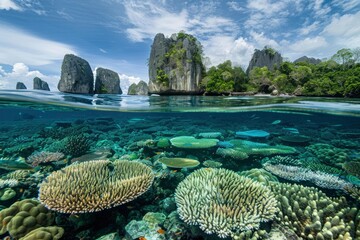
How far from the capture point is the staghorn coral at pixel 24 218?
3182 mm

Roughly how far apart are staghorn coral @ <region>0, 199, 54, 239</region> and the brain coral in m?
0.35

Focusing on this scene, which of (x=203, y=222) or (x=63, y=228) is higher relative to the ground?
(x=203, y=222)

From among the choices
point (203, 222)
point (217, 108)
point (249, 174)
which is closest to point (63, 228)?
point (203, 222)

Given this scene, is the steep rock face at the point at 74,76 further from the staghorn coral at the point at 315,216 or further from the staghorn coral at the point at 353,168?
the staghorn coral at the point at 353,168

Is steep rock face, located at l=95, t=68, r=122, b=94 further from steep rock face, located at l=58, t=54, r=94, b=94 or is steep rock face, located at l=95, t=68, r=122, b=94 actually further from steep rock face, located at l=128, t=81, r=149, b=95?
steep rock face, located at l=128, t=81, r=149, b=95

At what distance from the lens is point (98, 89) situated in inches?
1179

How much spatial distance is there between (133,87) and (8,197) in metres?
31.3

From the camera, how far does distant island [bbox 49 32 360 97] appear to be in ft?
60.6

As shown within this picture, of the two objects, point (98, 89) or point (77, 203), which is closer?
point (77, 203)

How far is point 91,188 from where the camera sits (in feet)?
11.1

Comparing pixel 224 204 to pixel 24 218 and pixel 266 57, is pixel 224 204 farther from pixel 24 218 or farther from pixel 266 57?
pixel 266 57

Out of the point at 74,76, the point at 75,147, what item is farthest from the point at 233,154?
the point at 74,76

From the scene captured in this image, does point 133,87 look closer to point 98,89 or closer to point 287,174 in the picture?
point 98,89

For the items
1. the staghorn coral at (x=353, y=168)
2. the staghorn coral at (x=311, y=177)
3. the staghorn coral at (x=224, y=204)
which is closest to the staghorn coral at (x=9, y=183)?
the staghorn coral at (x=224, y=204)
